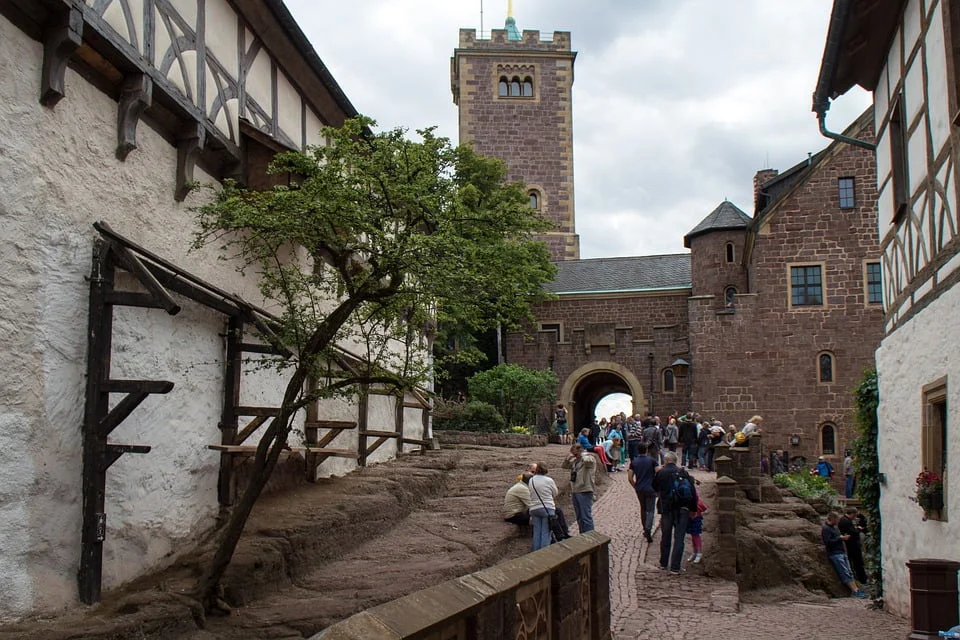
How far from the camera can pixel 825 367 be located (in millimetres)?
33281

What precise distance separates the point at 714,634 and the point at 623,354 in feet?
95.6

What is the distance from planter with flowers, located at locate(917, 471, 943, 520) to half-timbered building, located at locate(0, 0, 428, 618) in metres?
6.71

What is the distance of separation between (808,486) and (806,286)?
11706 mm

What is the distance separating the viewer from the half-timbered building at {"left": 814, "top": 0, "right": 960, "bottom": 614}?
29.8ft

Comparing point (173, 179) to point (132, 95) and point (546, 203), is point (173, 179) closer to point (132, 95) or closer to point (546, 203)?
point (132, 95)

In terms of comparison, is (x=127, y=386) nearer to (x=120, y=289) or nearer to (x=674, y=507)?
(x=120, y=289)

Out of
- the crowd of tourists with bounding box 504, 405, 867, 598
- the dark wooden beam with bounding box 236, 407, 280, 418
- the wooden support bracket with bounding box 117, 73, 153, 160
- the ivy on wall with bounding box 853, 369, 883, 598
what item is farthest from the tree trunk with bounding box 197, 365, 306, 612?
the ivy on wall with bounding box 853, 369, 883, 598

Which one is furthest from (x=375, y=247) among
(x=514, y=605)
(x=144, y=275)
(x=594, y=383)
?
(x=594, y=383)

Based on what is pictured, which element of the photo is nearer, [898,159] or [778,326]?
[898,159]

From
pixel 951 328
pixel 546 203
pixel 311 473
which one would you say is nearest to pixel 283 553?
pixel 311 473

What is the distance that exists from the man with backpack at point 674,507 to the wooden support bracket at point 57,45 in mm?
8946

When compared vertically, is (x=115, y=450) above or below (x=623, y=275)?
below

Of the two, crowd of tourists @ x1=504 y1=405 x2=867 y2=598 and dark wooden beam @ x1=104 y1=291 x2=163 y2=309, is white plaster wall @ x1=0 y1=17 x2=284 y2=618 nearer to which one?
dark wooden beam @ x1=104 y1=291 x2=163 y2=309

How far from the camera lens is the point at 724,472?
17453 millimetres
